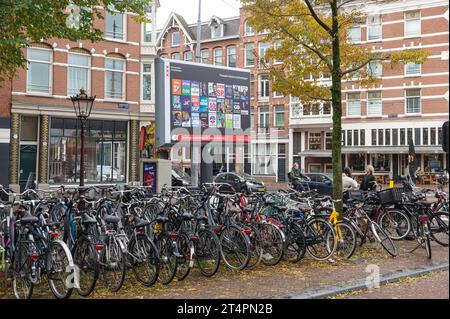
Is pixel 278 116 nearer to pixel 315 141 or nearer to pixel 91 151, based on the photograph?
pixel 315 141

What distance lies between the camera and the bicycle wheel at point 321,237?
328 inches

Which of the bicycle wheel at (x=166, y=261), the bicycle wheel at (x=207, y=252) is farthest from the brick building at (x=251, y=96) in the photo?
the bicycle wheel at (x=166, y=261)

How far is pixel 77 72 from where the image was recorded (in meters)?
26.0

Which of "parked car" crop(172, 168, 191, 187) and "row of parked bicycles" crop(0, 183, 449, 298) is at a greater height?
"parked car" crop(172, 168, 191, 187)

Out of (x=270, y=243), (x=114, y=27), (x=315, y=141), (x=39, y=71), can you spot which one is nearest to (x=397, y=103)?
(x=315, y=141)

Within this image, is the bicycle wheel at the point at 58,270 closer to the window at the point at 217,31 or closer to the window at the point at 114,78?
the window at the point at 114,78

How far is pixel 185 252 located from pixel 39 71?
20.4 meters

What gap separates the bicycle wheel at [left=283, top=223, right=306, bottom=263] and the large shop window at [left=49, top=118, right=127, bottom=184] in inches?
741

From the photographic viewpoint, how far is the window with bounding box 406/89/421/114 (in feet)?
124

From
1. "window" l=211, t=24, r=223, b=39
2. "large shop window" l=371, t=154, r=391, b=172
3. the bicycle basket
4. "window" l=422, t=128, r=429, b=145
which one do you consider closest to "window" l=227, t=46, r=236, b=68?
"window" l=211, t=24, r=223, b=39

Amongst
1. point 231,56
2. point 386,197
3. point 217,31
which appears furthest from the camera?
point 217,31

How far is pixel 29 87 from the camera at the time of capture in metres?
24.4

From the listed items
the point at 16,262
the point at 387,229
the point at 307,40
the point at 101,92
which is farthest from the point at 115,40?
the point at 16,262

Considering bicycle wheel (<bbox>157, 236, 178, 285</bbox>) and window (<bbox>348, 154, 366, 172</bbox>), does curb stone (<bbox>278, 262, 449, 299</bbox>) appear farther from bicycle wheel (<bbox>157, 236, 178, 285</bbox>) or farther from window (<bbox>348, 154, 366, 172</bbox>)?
window (<bbox>348, 154, 366, 172</bbox>)
